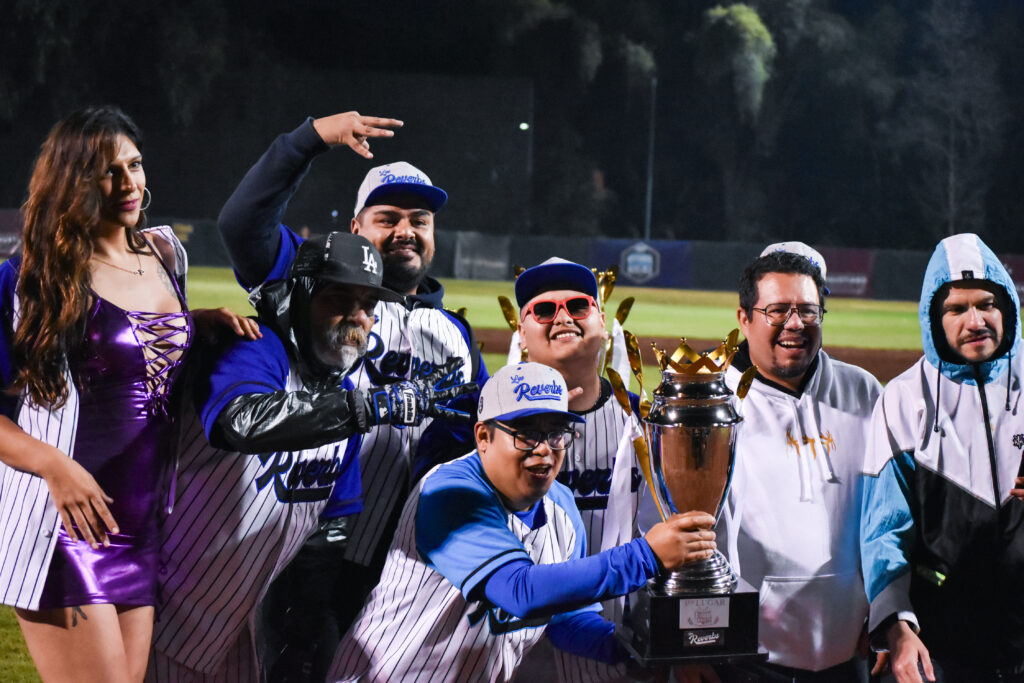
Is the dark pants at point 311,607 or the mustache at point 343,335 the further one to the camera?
the dark pants at point 311,607

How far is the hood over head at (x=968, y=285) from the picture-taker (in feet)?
9.03

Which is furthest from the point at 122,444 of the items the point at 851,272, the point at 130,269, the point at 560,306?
the point at 851,272

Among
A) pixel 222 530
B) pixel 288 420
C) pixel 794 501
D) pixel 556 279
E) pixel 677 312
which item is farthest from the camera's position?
pixel 677 312

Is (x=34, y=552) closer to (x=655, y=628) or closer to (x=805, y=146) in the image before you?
(x=655, y=628)

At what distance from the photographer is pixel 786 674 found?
2861mm

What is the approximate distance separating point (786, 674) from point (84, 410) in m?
1.98

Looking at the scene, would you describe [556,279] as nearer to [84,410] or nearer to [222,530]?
[222,530]

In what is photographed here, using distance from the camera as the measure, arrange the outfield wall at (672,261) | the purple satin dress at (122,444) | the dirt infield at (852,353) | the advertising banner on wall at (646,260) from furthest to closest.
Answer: the advertising banner on wall at (646,260)
the outfield wall at (672,261)
the dirt infield at (852,353)
the purple satin dress at (122,444)

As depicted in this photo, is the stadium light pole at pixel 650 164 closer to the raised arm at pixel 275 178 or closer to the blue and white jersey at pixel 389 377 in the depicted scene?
the blue and white jersey at pixel 389 377

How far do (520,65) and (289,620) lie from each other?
31791mm

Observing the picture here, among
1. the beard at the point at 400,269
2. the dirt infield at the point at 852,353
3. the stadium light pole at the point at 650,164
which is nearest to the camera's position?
the beard at the point at 400,269

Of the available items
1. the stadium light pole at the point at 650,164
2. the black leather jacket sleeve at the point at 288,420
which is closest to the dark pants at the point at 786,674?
the black leather jacket sleeve at the point at 288,420

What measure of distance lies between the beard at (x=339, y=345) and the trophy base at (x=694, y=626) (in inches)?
38.0

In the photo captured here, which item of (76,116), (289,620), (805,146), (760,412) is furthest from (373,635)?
(805,146)
